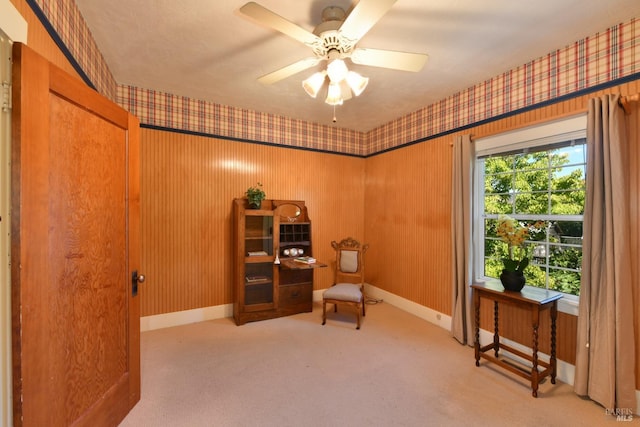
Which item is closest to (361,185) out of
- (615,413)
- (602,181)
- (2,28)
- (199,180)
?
(199,180)

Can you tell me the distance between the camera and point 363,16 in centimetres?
138

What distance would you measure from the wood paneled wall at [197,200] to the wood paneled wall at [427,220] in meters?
1.06

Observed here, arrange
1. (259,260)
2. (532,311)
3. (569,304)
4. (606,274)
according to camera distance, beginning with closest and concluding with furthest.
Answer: (606,274), (532,311), (569,304), (259,260)

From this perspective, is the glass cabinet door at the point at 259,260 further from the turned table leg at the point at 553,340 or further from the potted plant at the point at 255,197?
the turned table leg at the point at 553,340

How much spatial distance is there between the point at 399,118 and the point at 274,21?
9.16 ft

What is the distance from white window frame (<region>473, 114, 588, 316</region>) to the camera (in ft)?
7.18

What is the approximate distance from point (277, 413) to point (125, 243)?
5.09 feet

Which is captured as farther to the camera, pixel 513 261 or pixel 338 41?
pixel 513 261

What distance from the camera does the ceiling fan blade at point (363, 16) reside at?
1268 millimetres

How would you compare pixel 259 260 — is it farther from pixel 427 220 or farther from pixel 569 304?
pixel 569 304

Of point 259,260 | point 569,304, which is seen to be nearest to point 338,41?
point 259,260

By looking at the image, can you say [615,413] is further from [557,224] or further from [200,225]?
[200,225]

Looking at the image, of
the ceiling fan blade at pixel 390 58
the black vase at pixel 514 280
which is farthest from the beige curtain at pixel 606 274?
the ceiling fan blade at pixel 390 58

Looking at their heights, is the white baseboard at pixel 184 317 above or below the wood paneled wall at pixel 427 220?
below
